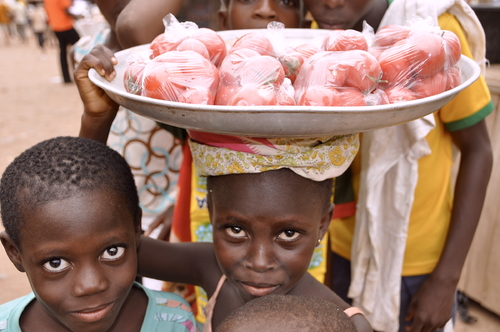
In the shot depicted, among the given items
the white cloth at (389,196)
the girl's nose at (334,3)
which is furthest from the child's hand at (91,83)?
the white cloth at (389,196)

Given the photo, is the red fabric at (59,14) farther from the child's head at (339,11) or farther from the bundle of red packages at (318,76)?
the bundle of red packages at (318,76)

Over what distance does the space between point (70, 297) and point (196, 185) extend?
663 millimetres

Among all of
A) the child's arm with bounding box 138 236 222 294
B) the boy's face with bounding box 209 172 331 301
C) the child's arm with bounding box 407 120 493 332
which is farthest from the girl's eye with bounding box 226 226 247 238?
the child's arm with bounding box 407 120 493 332

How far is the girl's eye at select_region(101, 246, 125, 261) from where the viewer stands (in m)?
1.13

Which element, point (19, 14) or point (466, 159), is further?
point (19, 14)

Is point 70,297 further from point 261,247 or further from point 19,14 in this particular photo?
point 19,14

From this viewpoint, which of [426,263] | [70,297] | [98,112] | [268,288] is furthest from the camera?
[426,263]

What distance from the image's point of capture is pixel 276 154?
1.10 metres

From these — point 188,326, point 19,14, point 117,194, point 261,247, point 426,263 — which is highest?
point 117,194

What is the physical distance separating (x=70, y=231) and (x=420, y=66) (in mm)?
874

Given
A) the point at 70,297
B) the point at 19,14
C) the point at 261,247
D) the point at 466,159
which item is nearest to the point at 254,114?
the point at 261,247

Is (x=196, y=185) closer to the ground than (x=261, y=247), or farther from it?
closer to the ground

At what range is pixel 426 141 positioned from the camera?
152 centimetres

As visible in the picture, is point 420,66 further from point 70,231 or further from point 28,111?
point 28,111
